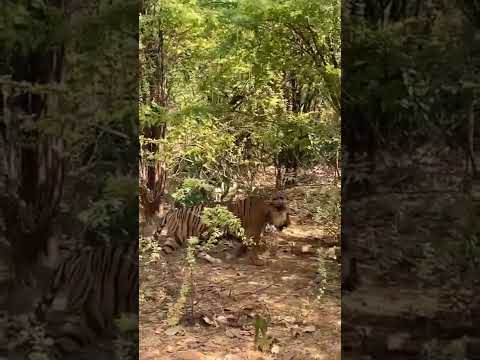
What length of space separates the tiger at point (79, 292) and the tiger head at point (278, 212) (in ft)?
9.16

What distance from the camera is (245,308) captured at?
3244mm

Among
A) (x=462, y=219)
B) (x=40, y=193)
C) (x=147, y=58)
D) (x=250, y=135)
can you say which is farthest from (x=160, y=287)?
(x=462, y=219)

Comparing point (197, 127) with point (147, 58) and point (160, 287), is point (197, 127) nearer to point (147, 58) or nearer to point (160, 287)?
point (147, 58)

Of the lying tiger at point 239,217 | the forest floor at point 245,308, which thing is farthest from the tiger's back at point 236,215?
the forest floor at point 245,308

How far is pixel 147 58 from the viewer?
12.9 feet

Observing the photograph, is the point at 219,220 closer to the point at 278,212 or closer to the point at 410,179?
the point at 278,212

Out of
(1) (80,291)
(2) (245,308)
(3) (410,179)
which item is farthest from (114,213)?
(2) (245,308)

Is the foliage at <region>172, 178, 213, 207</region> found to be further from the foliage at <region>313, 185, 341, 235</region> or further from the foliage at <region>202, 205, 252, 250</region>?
the foliage at <region>313, 185, 341, 235</region>

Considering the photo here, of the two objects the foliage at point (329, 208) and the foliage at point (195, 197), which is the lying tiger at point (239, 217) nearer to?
the foliage at point (195, 197)

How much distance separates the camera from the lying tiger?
392 centimetres

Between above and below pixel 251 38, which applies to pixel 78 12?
below

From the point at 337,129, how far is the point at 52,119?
235 centimetres

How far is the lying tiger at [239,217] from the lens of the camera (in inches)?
154

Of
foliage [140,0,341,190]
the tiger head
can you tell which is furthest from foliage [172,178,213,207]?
the tiger head
